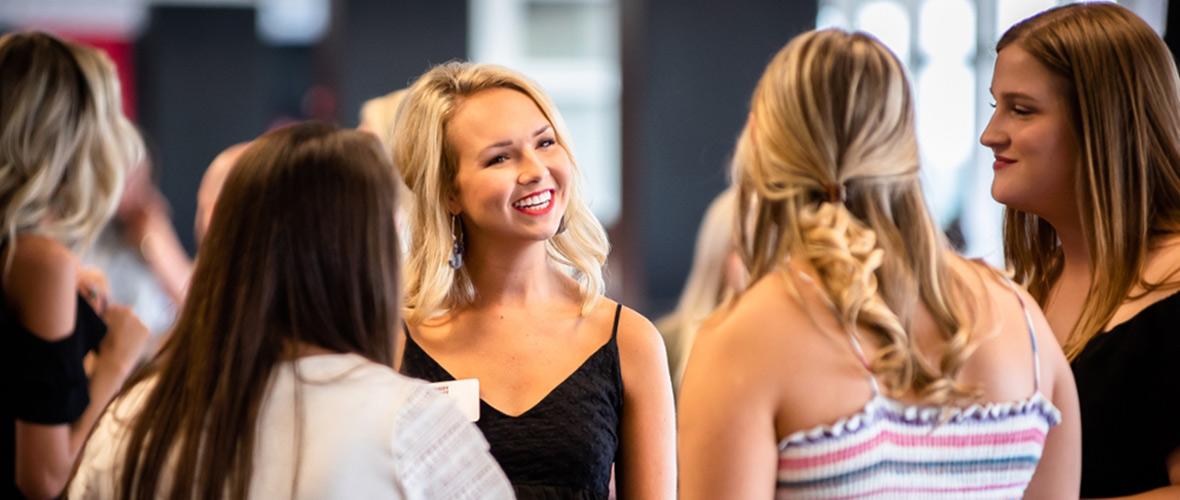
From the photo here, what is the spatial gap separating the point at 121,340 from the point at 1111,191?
2044mm

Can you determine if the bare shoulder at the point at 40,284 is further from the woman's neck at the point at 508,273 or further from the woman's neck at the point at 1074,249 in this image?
the woman's neck at the point at 1074,249

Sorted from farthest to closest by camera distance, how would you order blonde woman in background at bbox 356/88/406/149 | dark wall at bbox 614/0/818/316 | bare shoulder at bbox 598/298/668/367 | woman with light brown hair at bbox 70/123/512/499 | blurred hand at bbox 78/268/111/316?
dark wall at bbox 614/0/818/316
blonde woman in background at bbox 356/88/406/149
blurred hand at bbox 78/268/111/316
bare shoulder at bbox 598/298/668/367
woman with light brown hair at bbox 70/123/512/499

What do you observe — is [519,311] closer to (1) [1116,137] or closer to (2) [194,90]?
(1) [1116,137]

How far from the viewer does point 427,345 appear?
193cm

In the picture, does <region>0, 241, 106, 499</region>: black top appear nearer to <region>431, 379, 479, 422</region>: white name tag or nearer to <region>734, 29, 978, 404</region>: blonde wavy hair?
<region>431, 379, 479, 422</region>: white name tag

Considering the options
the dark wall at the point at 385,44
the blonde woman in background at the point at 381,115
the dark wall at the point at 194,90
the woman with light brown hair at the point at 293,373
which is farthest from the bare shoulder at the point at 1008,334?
the dark wall at the point at 194,90

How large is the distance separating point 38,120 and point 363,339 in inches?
53.8

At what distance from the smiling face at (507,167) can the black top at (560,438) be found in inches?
10.8

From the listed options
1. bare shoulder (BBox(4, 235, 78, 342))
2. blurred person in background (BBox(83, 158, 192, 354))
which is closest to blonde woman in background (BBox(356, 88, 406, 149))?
blurred person in background (BBox(83, 158, 192, 354))

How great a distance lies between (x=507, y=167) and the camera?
6.31 feet

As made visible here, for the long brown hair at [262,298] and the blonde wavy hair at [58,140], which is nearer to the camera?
the long brown hair at [262,298]

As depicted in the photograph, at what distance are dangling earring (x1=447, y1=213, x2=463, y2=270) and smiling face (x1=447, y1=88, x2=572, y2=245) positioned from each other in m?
0.05

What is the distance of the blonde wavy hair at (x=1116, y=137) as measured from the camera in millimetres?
1701

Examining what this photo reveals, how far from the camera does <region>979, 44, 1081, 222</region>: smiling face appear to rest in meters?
1.73
